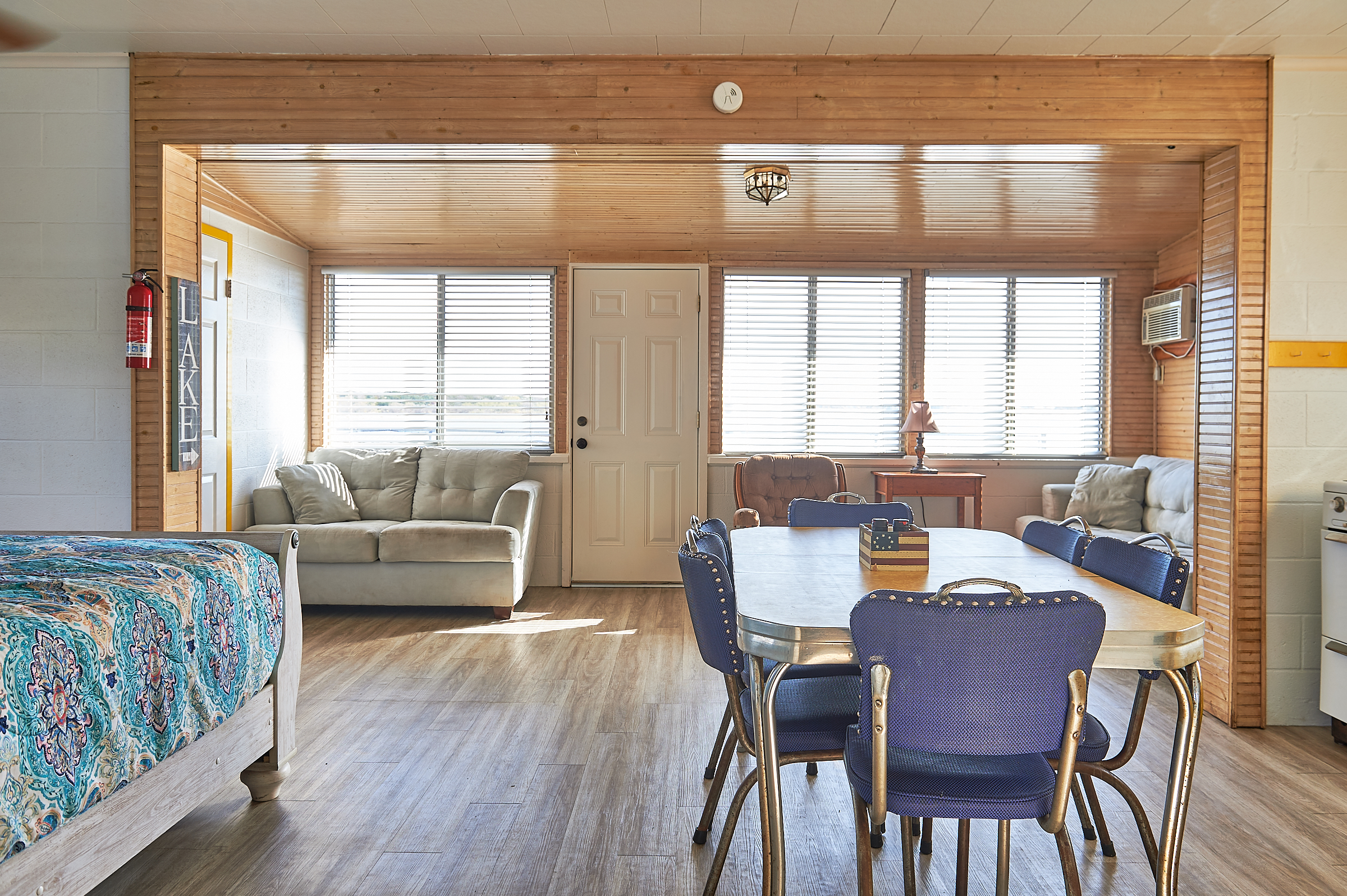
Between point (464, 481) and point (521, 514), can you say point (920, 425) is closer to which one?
point (521, 514)

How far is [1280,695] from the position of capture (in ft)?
11.7

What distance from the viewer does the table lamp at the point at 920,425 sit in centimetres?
593

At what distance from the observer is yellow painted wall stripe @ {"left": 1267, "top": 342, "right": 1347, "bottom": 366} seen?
3.58 meters

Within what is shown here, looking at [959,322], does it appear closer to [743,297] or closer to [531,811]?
[743,297]

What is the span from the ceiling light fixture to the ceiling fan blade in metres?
3.04

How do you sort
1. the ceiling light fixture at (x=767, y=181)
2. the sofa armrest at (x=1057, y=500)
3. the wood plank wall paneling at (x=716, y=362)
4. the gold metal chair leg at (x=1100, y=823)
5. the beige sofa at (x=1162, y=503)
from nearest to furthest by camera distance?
the gold metal chair leg at (x=1100, y=823) → the ceiling light fixture at (x=767, y=181) → the beige sofa at (x=1162, y=503) → the sofa armrest at (x=1057, y=500) → the wood plank wall paneling at (x=716, y=362)

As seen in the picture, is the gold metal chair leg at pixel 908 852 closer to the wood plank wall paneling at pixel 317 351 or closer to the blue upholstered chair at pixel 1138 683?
the blue upholstered chair at pixel 1138 683

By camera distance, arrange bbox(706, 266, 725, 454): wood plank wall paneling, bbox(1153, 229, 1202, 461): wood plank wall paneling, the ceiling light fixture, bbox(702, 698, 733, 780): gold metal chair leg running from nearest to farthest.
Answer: bbox(702, 698, 733, 780): gold metal chair leg < the ceiling light fixture < bbox(1153, 229, 1202, 461): wood plank wall paneling < bbox(706, 266, 725, 454): wood plank wall paneling

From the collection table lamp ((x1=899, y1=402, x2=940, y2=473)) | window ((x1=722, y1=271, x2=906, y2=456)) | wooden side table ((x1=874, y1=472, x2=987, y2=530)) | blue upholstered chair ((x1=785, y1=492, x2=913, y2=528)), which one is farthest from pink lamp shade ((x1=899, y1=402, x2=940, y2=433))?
blue upholstered chair ((x1=785, y1=492, x2=913, y2=528))

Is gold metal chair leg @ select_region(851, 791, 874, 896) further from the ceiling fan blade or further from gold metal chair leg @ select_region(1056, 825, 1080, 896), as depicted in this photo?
the ceiling fan blade

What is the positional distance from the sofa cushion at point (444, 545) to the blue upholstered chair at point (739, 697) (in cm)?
309

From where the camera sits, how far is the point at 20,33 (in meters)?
3.43

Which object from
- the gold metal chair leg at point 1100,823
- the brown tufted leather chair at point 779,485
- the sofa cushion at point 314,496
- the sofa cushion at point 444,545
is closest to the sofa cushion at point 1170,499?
the brown tufted leather chair at point 779,485

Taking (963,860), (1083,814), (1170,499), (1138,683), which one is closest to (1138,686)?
(1138,683)
